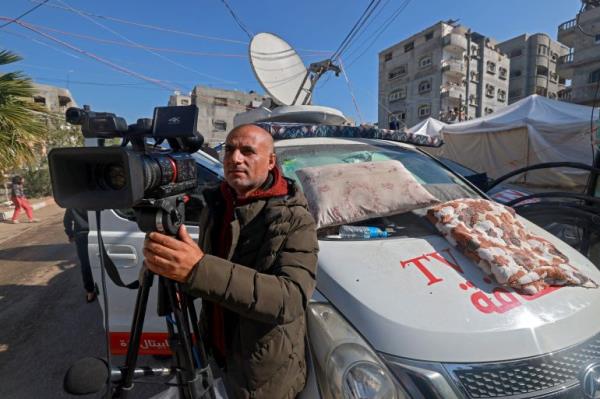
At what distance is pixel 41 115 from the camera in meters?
5.29

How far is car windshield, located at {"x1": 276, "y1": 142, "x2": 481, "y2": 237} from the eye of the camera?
1809mm

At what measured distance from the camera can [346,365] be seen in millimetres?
1011

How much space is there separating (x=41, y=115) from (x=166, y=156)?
20.0 feet

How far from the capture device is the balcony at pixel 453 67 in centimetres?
2820

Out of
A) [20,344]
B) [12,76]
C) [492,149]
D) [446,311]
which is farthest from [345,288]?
[492,149]

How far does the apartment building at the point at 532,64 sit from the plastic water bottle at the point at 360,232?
1723 inches

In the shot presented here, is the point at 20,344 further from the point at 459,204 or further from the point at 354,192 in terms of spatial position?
the point at 459,204

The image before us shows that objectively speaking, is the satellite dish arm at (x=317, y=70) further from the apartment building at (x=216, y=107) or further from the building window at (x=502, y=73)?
the building window at (x=502, y=73)

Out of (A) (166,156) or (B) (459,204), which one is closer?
(A) (166,156)

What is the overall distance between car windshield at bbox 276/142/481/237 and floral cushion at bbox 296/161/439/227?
107 millimetres

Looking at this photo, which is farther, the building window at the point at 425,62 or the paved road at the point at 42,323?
the building window at the point at 425,62

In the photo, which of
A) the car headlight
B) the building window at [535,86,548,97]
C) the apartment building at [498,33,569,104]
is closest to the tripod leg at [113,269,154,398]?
the car headlight

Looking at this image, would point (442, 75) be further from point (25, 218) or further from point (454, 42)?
point (25, 218)

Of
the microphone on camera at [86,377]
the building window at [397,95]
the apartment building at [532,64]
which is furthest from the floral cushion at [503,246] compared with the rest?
the apartment building at [532,64]
